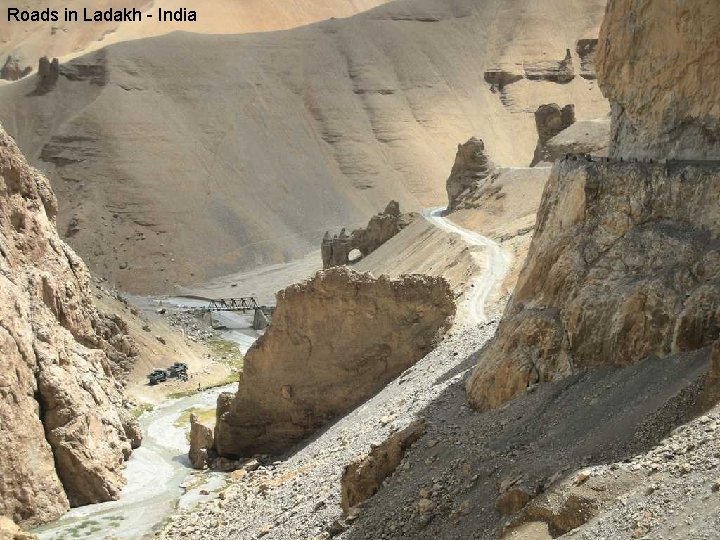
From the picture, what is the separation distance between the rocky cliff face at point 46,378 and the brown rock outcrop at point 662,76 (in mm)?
17465

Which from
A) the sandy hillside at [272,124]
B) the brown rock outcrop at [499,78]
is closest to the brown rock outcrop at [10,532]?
the sandy hillside at [272,124]

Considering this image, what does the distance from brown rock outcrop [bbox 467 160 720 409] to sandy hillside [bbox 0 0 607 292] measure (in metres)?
65.0

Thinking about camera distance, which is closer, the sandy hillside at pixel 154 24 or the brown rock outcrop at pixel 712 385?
the brown rock outcrop at pixel 712 385

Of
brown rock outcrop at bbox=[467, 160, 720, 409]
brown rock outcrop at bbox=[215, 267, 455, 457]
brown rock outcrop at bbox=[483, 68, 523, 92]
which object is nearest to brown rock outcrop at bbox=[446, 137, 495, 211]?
brown rock outcrop at bbox=[215, 267, 455, 457]

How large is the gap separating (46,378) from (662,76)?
1944 cm

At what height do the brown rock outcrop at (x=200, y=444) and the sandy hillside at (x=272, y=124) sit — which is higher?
the sandy hillside at (x=272, y=124)

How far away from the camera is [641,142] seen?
27.9 m

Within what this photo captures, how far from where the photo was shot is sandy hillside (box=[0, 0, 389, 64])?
17750 centimetres

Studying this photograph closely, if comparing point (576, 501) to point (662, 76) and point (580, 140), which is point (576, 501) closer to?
point (662, 76)

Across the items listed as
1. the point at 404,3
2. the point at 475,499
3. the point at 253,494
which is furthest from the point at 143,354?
the point at 404,3

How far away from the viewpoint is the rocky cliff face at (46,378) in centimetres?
3244

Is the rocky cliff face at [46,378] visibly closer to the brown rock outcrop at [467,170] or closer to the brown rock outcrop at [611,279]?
the brown rock outcrop at [611,279]

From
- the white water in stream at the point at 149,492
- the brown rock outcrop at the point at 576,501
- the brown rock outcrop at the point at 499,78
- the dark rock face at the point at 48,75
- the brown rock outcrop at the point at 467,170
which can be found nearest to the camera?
the brown rock outcrop at the point at 576,501

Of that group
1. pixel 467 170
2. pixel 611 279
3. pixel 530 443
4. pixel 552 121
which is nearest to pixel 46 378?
pixel 530 443
